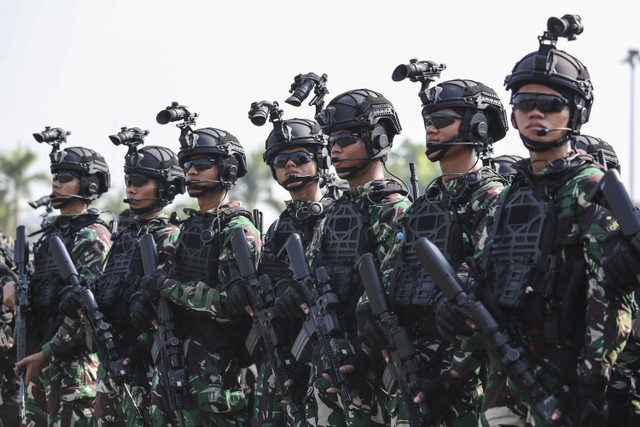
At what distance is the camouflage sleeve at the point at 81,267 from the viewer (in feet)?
31.0

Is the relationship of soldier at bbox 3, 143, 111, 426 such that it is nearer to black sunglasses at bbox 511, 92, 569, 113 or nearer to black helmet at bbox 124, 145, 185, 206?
black helmet at bbox 124, 145, 185, 206

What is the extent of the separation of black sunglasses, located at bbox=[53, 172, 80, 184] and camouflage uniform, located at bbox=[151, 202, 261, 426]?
2.78 m

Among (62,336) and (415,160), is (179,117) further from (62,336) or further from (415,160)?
(415,160)

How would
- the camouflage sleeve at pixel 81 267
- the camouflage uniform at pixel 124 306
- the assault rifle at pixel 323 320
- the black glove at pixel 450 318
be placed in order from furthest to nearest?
1. the camouflage sleeve at pixel 81 267
2. the camouflage uniform at pixel 124 306
3. the assault rifle at pixel 323 320
4. the black glove at pixel 450 318

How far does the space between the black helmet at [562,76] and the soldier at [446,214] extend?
780 millimetres

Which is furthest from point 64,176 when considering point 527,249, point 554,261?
point 554,261

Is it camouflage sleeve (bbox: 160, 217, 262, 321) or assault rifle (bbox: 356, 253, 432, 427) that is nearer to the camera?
assault rifle (bbox: 356, 253, 432, 427)

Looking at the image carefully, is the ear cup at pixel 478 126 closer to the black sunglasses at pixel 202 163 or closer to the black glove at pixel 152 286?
the black sunglasses at pixel 202 163

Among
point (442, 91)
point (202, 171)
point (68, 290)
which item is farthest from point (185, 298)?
point (442, 91)

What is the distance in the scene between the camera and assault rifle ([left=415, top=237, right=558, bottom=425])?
4691mm

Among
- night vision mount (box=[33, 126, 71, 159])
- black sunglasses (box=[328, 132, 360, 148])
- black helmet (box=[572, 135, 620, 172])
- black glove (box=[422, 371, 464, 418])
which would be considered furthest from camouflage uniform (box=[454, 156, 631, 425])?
night vision mount (box=[33, 126, 71, 159])

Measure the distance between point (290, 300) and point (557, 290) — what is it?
2.70 meters

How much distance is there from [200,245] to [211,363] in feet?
3.40

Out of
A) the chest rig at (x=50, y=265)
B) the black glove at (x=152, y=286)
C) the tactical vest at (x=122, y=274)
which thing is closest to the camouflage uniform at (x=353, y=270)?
the black glove at (x=152, y=286)
